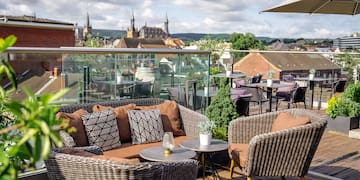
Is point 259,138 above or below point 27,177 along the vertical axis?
above

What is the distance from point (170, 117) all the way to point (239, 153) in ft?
3.58

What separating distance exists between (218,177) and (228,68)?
5.31 metres

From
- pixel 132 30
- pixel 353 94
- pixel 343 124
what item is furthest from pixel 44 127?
pixel 132 30

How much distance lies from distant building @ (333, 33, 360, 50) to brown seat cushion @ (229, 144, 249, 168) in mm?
6088

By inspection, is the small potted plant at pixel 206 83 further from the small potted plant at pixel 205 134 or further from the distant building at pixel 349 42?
the distant building at pixel 349 42

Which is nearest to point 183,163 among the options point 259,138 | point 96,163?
point 96,163

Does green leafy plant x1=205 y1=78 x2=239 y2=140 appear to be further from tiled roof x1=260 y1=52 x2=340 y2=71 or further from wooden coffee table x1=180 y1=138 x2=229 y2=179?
tiled roof x1=260 y1=52 x2=340 y2=71

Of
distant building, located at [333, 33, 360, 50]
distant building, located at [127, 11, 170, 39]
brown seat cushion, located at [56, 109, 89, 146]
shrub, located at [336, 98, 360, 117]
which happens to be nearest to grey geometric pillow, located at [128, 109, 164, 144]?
brown seat cushion, located at [56, 109, 89, 146]

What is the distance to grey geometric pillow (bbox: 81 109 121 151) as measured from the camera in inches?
148

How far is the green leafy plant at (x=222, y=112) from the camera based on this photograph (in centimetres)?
466

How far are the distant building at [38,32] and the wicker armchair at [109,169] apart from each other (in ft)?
70.1

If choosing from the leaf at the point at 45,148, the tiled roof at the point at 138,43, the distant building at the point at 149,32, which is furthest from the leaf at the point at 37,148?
the distant building at the point at 149,32

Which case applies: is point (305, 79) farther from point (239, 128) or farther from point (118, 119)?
point (118, 119)

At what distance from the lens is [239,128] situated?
410cm
